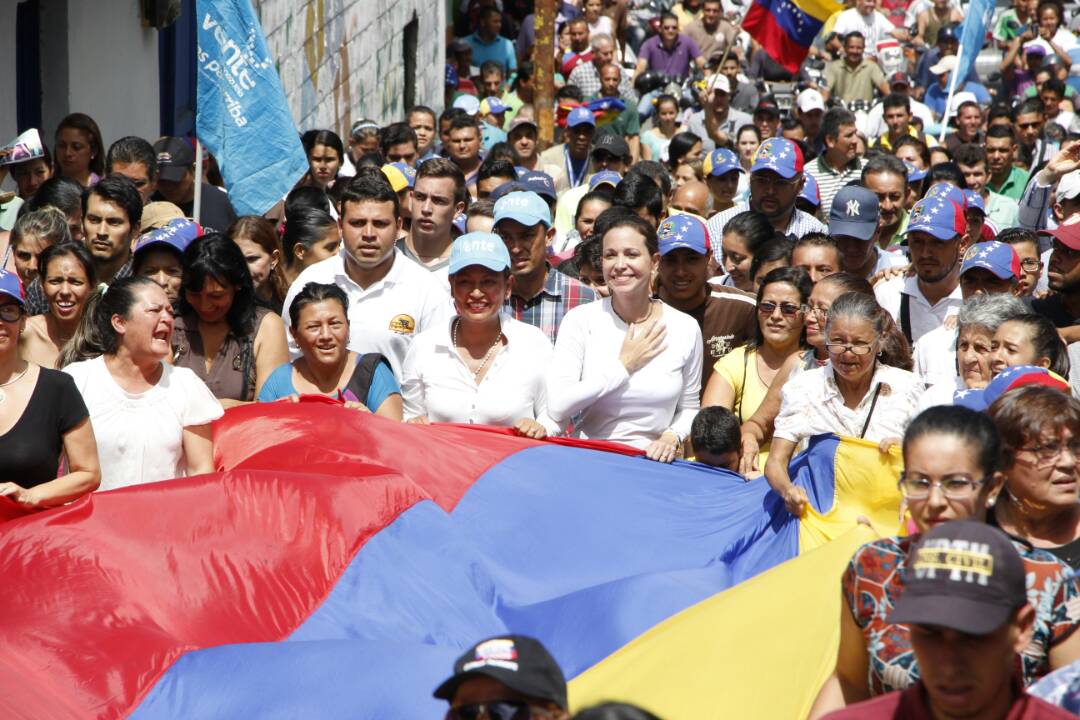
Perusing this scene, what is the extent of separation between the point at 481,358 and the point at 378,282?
1077mm

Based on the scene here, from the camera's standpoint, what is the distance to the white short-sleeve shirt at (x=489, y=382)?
264 inches

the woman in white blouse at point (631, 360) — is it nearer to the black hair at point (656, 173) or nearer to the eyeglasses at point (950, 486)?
the eyeglasses at point (950, 486)

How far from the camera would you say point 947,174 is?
34.8 feet

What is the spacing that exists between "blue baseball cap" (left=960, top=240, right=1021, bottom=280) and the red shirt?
423cm

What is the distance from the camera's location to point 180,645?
5027 mm

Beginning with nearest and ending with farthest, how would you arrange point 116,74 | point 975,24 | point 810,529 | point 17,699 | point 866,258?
point 17,699 → point 810,529 → point 866,258 → point 116,74 → point 975,24

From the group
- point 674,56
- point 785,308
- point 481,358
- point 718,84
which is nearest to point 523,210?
point 481,358

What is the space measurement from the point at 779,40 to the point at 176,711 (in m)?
11.2

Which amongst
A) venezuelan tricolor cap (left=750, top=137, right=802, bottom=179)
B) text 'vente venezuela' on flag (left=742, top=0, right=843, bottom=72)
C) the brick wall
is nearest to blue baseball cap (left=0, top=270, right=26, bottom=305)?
venezuelan tricolor cap (left=750, top=137, right=802, bottom=179)

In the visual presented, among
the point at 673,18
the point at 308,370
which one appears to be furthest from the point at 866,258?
the point at 673,18

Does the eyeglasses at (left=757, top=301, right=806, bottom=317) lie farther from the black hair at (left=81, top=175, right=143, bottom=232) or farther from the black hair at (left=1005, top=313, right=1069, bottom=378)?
the black hair at (left=81, top=175, right=143, bottom=232)

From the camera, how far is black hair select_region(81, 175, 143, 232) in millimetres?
7934

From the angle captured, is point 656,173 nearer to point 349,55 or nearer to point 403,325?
point 403,325

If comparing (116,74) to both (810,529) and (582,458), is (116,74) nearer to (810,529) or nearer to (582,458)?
(582,458)
